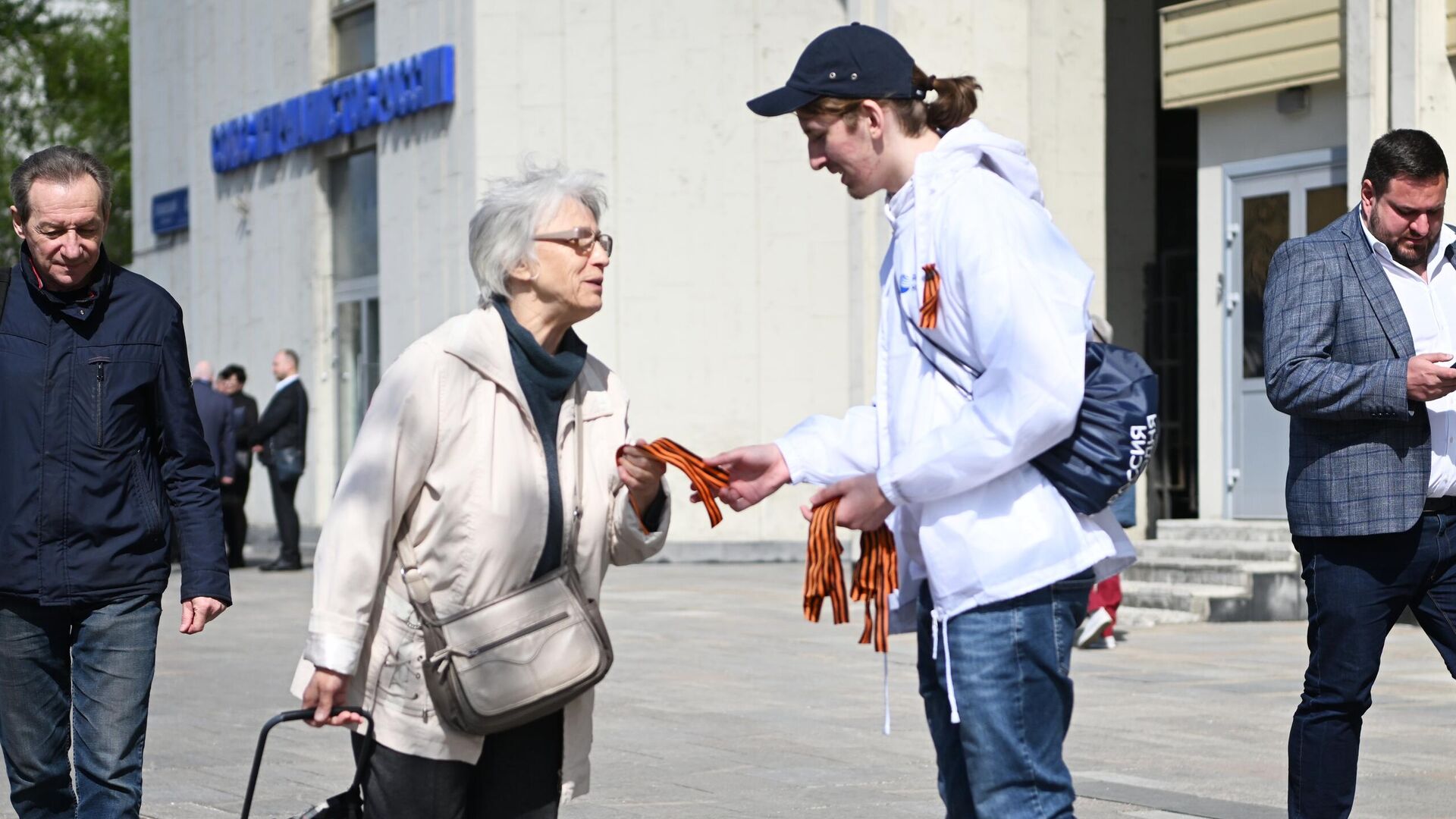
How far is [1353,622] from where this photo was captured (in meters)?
5.19

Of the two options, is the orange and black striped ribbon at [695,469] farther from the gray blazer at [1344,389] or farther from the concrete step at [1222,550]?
the concrete step at [1222,550]

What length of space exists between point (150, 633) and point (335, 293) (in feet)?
65.6

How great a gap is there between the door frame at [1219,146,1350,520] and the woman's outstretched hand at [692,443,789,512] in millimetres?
12583

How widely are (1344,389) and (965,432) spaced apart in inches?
75.7

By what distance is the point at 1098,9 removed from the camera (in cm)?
1828

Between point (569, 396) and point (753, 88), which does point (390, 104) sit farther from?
point (569, 396)

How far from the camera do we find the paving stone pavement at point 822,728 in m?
7.05

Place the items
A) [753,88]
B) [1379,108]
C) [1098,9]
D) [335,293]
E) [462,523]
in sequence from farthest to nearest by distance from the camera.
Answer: [335,293] → [753,88] → [1098,9] → [1379,108] → [462,523]

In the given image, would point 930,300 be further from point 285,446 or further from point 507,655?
point 285,446

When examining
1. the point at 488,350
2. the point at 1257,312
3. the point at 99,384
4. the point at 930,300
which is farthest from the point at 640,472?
the point at 1257,312

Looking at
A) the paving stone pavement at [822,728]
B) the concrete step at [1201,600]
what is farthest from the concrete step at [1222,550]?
the paving stone pavement at [822,728]

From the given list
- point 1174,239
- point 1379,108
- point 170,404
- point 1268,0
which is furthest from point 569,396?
point 1174,239

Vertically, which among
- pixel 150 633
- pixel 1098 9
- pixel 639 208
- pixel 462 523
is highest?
pixel 1098 9

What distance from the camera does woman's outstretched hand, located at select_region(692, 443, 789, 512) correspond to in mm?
3807
